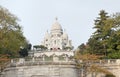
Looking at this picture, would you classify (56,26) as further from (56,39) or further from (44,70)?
(44,70)

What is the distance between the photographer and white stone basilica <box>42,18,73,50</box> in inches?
5536

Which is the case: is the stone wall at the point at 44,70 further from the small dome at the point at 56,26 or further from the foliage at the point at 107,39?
the small dome at the point at 56,26

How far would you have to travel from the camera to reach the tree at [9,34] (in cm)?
6844

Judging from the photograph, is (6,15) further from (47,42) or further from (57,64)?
(47,42)

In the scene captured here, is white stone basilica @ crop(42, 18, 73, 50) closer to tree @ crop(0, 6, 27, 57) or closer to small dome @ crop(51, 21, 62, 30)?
small dome @ crop(51, 21, 62, 30)

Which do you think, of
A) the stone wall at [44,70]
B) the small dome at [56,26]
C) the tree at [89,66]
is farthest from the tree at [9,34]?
the small dome at [56,26]

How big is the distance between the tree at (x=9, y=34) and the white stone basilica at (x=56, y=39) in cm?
6712

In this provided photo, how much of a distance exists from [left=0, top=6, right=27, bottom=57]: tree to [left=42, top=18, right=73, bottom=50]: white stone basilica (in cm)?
6712

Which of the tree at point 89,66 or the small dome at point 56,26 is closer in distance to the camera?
the tree at point 89,66

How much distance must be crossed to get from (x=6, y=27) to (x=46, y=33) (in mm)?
76385

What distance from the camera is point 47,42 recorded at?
144750mm

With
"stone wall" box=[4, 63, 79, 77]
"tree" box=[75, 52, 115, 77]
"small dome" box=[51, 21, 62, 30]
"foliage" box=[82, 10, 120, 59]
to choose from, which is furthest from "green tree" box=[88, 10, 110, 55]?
"small dome" box=[51, 21, 62, 30]

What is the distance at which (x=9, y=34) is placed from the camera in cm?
6994

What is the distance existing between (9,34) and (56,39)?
7067 centimetres
